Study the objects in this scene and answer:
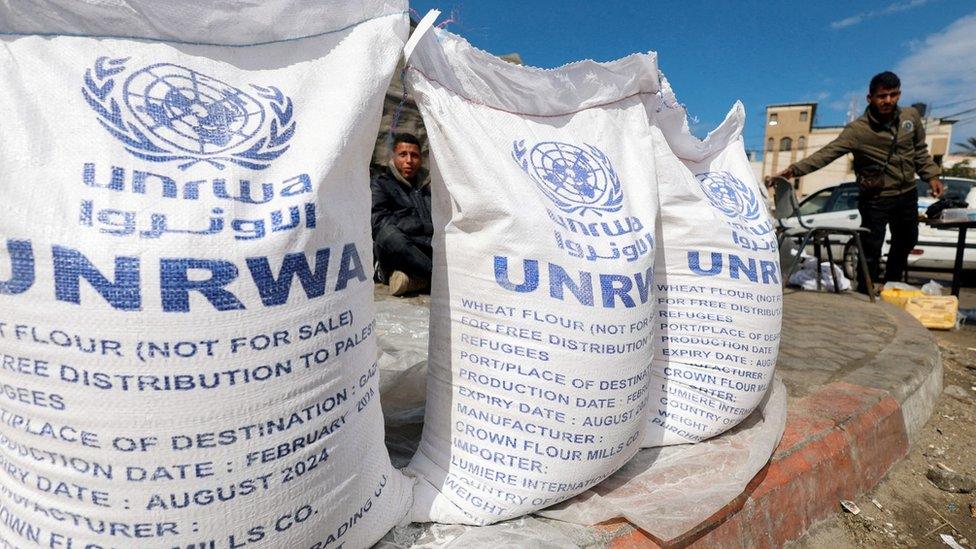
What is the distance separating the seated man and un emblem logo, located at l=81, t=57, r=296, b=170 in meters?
2.22

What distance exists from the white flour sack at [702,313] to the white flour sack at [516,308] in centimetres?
20

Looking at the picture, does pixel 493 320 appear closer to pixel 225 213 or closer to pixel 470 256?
pixel 470 256

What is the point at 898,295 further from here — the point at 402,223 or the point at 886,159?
the point at 402,223

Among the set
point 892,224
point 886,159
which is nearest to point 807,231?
point 892,224

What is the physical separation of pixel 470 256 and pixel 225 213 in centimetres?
42

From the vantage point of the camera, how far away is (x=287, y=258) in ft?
2.37

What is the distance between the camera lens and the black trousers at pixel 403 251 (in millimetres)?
3002

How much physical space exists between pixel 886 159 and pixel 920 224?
9.98ft

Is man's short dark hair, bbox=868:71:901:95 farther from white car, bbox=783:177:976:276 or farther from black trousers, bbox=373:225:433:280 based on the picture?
black trousers, bbox=373:225:433:280

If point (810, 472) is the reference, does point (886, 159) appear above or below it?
above

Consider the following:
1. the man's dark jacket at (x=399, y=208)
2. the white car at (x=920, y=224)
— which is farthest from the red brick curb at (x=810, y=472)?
the white car at (x=920, y=224)

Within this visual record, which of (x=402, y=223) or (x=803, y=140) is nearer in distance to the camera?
(x=402, y=223)

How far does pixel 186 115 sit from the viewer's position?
735mm

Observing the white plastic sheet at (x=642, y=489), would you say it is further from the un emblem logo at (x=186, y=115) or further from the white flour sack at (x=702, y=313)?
the un emblem logo at (x=186, y=115)
